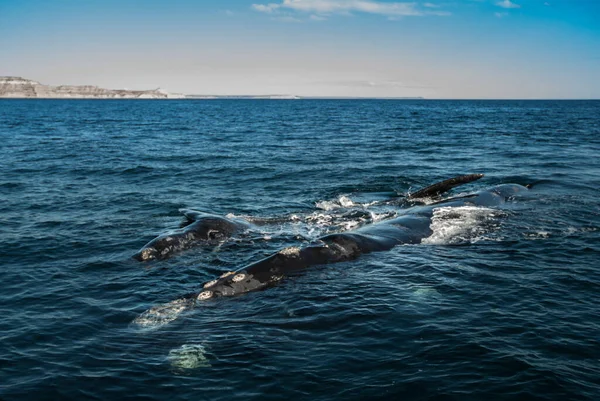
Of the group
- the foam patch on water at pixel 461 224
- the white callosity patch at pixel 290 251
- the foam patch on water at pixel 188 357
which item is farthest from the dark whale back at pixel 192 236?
the foam patch on water at pixel 461 224

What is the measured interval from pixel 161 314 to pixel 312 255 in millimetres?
4568

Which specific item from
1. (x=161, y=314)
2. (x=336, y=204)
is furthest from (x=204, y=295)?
(x=336, y=204)

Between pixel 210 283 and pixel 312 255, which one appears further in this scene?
pixel 312 255

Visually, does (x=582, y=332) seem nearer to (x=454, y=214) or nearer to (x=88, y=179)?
(x=454, y=214)

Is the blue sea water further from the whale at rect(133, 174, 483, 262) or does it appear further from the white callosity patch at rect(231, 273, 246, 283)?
the white callosity patch at rect(231, 273, 246, 283)

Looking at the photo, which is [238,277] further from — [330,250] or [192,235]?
[192,235]

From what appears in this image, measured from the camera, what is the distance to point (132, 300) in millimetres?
12094

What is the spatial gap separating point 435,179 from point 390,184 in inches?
135

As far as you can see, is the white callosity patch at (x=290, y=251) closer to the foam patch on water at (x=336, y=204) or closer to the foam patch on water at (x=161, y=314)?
the foam patch on water at (x=161, y=314)

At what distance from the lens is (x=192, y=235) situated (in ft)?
54.2

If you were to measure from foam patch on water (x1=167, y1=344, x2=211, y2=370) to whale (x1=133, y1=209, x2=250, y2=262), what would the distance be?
6.00 m

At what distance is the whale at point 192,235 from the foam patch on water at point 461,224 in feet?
22.3

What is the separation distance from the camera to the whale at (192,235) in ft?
50.4

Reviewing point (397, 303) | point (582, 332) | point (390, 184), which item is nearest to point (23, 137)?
point (390, 184)
